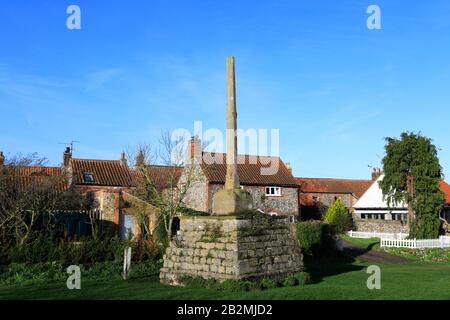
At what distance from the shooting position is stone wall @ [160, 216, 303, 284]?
11.1m

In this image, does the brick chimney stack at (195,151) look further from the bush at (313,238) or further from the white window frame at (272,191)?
the bush at (313,238)

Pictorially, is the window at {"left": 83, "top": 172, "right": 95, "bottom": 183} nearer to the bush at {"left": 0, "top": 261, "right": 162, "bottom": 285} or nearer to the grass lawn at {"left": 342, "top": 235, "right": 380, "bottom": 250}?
the bush at {"left": 0, "top": 261, "right": 162, "bottom": 285}

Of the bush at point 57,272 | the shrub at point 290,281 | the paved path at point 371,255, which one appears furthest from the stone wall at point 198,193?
the shrub at point 290,281

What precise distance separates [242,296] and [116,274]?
6.51 metres

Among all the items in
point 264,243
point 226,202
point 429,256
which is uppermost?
point 226,202

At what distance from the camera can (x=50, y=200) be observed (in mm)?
20844

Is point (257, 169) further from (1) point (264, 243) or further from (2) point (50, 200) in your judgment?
(1) point (264, 243)

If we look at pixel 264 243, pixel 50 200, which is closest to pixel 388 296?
pixel 264 243

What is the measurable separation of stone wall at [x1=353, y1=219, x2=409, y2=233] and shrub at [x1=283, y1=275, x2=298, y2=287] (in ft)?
87.6

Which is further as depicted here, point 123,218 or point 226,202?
point 123,218
